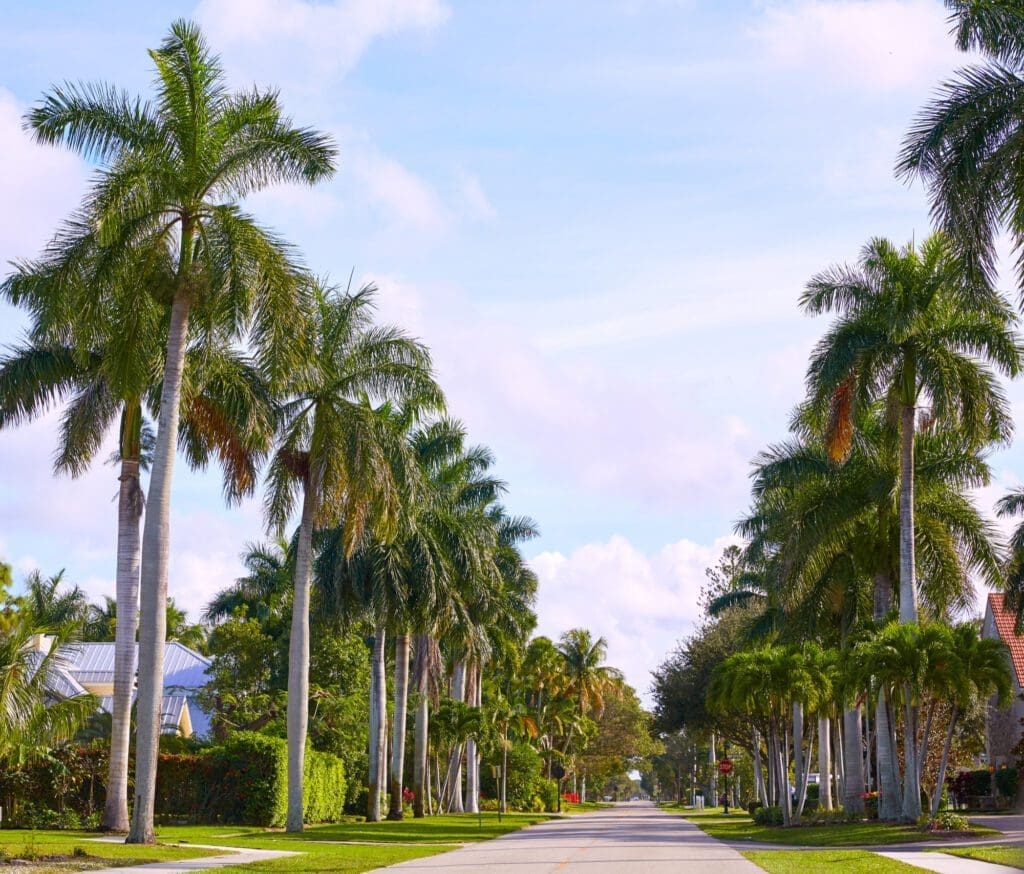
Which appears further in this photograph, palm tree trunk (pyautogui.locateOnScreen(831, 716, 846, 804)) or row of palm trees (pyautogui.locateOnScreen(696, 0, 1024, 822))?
palm tree trunk (pyautogui.locateOnScreen(831, 716, 846, 804))

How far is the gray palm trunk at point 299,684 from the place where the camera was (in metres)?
31.8

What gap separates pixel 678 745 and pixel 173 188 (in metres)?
112

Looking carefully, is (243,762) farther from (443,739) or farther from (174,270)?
(443,739)

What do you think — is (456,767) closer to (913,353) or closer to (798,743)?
(798,743)

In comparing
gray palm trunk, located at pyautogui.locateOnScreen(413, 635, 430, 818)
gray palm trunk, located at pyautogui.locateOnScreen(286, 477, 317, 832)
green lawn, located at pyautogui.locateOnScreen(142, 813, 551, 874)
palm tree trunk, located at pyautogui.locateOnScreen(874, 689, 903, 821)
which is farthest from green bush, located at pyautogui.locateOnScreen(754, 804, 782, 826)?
gray palm trunk, located at pyautogui.locateOnScreen(286, 477, 317, 832)

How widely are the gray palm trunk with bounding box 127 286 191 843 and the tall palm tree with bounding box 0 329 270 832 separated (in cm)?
105

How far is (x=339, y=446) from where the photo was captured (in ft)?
103

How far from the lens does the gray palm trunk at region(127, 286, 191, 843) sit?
2409 cm

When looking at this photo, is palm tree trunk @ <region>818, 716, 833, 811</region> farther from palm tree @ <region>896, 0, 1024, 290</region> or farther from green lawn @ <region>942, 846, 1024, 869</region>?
palm tree @ <region>896, 0, 1024, 290</region>

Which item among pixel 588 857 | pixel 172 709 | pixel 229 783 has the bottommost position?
pixel 588 857

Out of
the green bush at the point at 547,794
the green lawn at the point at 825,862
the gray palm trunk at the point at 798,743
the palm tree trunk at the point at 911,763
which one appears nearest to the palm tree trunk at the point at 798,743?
the gray palm trunk at the point at 798,743

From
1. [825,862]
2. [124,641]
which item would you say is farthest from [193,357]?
[825,862]

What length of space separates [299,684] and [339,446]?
254 inches

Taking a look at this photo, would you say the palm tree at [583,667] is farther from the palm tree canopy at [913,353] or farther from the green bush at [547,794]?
the palm tree canopy at [913,353]
